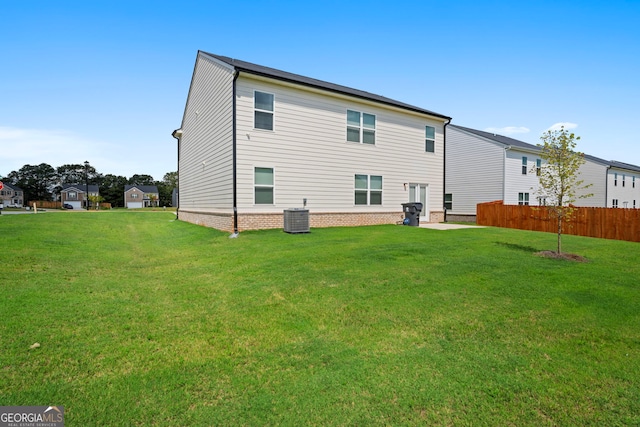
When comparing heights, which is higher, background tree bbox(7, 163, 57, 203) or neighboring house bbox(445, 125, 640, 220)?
background tree bbox(7, 163, 57, 203)

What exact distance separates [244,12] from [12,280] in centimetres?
1234

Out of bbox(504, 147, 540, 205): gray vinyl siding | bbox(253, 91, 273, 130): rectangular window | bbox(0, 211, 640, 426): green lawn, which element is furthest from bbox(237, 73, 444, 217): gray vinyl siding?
bbox(504, 147, 540, 205): gray vinyl siding

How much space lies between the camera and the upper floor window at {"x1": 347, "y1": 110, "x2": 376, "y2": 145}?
16.0 meters

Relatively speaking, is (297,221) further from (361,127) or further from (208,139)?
(208,139)

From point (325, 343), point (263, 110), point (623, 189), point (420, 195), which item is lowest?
point (325, 343)

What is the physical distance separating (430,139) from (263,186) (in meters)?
11.3

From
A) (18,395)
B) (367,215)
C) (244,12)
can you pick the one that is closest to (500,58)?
(367,215)

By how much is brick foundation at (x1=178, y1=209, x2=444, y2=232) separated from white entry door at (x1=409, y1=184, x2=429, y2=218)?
2.26 ft

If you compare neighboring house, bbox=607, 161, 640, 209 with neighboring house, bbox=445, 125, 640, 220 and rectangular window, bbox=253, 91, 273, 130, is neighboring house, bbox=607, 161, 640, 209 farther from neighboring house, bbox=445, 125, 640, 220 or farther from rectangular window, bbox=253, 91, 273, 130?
rectangular window, bbox=253, 91, 273, 130

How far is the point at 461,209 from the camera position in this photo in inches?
1053

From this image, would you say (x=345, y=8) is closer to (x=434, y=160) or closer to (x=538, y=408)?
(x=434, y=160)

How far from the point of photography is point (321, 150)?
590 inches

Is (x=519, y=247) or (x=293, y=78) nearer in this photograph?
(x=519, y=247)

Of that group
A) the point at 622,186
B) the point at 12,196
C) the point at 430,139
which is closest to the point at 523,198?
the point at 430,139
